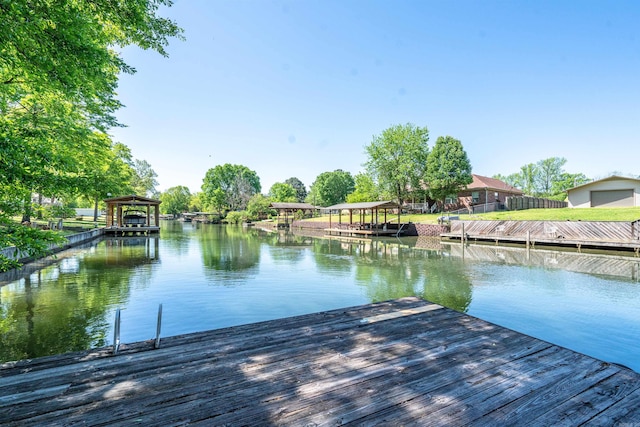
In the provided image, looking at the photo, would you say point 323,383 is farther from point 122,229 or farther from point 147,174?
point 147,174

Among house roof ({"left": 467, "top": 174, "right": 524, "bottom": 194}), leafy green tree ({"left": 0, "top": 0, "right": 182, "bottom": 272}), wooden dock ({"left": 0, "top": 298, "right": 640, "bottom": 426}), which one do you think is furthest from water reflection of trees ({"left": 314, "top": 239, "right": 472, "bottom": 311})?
house roof ({"left": 467, "top": 174, "right": 524, "bottom": 194})

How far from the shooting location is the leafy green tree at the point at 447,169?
116 feet

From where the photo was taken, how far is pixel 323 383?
2871mm

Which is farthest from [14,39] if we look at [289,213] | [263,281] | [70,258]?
[289,213]

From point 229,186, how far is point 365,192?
3950 centimetres

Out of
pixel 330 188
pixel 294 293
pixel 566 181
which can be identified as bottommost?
pixel 294 293

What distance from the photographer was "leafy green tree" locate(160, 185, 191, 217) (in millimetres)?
77188

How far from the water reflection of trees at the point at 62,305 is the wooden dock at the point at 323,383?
2579 mm

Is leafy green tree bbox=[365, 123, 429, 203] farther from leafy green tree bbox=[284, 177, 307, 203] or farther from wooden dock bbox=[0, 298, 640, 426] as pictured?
leafy green tree bbox=[284, 177, 307, 203]

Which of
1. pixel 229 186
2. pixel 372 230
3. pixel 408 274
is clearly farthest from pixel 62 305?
pixel 229 186

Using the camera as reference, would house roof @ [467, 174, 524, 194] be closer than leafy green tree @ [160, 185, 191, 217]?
Yes

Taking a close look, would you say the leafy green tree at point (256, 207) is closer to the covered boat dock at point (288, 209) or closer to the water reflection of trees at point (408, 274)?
the covered boat dock at point (288, 209)

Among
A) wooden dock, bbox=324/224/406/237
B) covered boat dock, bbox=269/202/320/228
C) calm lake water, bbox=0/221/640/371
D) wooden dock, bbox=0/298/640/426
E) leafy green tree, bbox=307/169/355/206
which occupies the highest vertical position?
leafy green tree, bbox=307/169/355/206

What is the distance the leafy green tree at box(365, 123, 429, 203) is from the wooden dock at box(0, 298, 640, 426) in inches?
1458
